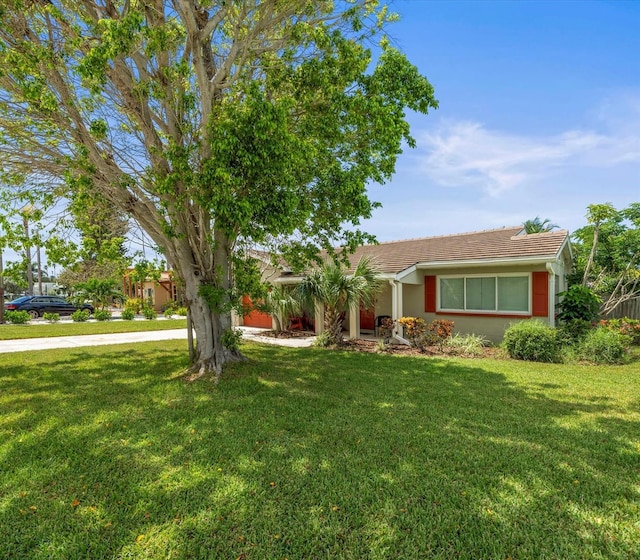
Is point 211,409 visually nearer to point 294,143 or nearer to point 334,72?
point 294,143

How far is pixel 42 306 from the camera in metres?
24.7

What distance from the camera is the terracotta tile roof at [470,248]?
11.6 m

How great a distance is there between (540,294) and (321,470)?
10.2 meters

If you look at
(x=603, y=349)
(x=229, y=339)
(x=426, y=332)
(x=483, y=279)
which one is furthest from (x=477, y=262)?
(x=229, y=339)

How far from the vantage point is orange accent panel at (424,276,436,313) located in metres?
13.5

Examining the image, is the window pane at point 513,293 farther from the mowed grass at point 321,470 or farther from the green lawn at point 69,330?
the green lawn at point 69,330

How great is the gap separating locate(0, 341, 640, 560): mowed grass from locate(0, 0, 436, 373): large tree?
2.65 meters

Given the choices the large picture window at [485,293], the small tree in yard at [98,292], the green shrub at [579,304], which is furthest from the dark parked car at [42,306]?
the green shrub at [579,304]

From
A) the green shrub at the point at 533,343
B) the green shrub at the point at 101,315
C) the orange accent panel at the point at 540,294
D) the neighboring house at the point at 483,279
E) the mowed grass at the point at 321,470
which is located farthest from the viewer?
the green shrub at the point at 101,315

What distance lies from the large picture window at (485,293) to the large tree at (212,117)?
6.29 meters

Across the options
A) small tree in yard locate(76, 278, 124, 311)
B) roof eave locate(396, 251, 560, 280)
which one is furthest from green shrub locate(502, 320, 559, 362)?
small tree in yard locate(76, 278, 124, 311)

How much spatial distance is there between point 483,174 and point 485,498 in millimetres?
14770

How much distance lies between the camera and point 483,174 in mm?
15539

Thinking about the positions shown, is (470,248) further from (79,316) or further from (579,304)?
(79,316)
